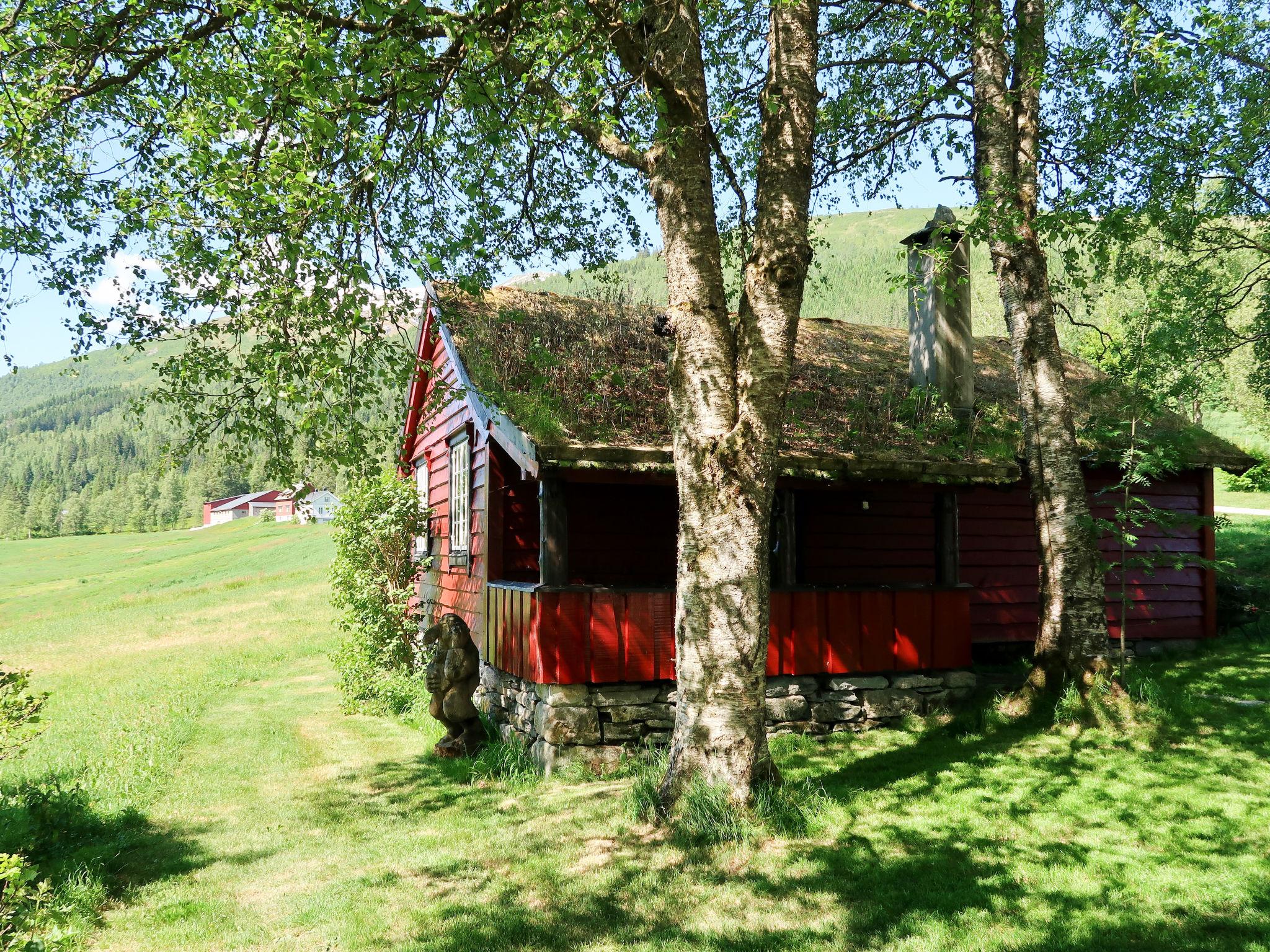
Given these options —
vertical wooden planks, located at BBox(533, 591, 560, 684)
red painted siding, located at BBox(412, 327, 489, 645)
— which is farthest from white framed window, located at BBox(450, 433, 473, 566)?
vertical wooden planks, located at BBox(533, 591, 560, 684)

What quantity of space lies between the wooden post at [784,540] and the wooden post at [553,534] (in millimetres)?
2354

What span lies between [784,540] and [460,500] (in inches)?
203

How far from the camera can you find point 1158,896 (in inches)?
200

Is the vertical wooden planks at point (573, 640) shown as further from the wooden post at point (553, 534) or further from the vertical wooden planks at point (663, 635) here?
the vertical wooden planks at point (663, 635)

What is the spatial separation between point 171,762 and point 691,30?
920 centimetres

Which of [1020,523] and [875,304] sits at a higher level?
[875,304]

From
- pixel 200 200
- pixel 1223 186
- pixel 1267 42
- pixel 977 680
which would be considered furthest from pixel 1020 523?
pixel 200 200

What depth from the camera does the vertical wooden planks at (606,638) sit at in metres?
8.82

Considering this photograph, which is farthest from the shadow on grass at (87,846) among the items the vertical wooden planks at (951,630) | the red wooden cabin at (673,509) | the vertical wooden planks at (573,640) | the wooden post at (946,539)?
the wooden post at (946,539)

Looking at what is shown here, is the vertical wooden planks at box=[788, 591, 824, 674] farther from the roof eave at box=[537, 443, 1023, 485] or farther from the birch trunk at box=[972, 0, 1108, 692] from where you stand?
the birch trunk at box=[972, 0, 1108, 692]

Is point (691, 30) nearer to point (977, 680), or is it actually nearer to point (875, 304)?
point (977, 680)

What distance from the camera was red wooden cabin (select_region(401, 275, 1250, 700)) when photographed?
883 centimetres

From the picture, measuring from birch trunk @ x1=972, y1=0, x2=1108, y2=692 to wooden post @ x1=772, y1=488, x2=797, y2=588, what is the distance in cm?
263

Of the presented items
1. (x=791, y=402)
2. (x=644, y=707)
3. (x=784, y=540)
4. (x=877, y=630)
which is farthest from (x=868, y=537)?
(x=644, y=707)
